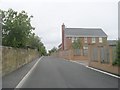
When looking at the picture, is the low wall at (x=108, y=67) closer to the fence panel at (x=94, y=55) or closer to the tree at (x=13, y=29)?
the fence panel at (x=94, y=55)

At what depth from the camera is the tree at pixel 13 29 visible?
36000mm

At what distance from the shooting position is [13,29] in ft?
118

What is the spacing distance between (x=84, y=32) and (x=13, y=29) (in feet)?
234

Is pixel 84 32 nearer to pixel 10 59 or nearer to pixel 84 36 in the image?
pixel 84 36

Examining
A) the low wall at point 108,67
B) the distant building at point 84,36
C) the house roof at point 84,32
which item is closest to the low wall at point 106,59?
the low wall at point 108,67

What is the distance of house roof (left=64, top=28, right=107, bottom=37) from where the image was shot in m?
104

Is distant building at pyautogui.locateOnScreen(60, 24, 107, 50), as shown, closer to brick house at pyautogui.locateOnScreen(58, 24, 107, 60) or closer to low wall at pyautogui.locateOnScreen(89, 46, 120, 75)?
brick house at pyautogui.locateOnScreen(58, 24, 107, 60)

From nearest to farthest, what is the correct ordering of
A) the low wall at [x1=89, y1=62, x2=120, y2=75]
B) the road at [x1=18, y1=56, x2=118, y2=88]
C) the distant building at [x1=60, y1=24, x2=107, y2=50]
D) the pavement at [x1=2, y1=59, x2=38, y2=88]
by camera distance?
the road at [x1=18, y1=56, x2=118, y2=88], the pavement at [x1=2, y1=59, x2=38, y2=88], the low wall at [x1=89, y1=62, x2=120, y2=75], the distant building at [x1=60, y1=24, x2=107, y2=50]

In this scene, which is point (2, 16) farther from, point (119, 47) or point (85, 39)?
point (85, 39)

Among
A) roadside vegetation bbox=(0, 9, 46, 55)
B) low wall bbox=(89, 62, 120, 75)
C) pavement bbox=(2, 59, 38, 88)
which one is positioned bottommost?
pavement bbox=(2, 59, 38, 88)

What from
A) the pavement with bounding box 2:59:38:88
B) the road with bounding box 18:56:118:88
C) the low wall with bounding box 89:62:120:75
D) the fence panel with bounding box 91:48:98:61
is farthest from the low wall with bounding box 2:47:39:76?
the fence panel with bounding box 91:48:98:61

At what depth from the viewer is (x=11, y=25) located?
3603 cm

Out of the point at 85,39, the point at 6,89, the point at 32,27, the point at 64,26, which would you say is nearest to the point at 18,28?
the point at 32,27

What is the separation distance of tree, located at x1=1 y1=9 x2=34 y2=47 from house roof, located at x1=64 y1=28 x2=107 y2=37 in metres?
66.3
